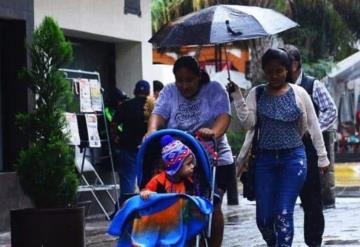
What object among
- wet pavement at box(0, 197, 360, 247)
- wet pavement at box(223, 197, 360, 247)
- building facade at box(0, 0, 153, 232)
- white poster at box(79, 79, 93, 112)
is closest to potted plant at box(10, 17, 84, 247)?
wet pavement at box(0, 197, 360, 247)

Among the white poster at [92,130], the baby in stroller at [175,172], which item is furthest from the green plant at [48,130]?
the white poster at [92,130]

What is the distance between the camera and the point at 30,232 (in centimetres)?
966

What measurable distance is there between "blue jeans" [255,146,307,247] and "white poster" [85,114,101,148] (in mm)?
5576

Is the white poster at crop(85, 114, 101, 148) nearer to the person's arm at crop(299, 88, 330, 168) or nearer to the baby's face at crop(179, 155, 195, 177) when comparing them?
the person's arm at crop(299, 88, 330, 168)

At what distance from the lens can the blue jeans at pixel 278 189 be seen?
8188mm

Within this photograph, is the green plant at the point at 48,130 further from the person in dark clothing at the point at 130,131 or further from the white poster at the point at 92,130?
the person in dark clothing at the point at 130,131

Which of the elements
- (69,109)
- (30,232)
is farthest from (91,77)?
(30,232)

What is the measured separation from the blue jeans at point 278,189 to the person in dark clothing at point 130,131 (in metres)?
5.68

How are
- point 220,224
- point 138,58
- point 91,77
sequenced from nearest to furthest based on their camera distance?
point 220,224 < point 91,77 < point 138,58

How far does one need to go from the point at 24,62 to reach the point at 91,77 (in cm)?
173

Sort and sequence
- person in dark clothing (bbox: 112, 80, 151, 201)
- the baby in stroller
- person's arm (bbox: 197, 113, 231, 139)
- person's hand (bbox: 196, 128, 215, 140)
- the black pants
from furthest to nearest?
person in dark clothing (bbox: 112, 80, 151, 201) → the black pants → person's arm (bbox: 197, 113, 231, 139) → person's hand (bbox: 196, 128, 215, 140) → the baby in stroller

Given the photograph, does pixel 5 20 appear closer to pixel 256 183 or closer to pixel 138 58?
pixel 138 58

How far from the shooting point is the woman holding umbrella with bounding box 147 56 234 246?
26.0 feet

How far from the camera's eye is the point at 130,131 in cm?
1392
